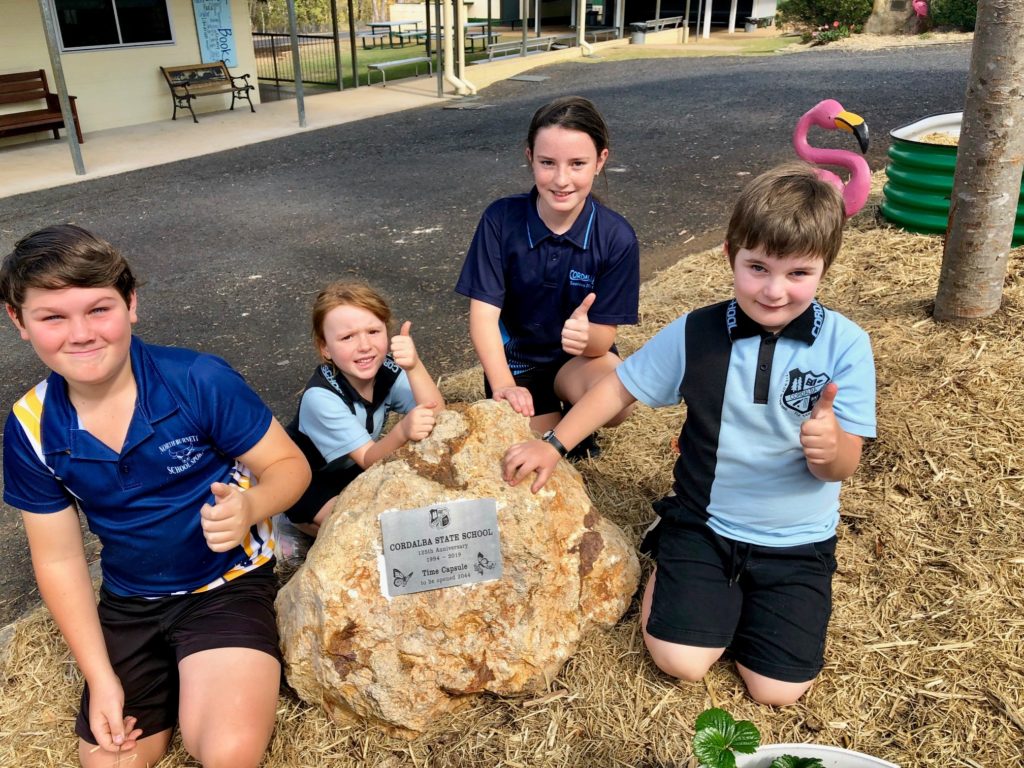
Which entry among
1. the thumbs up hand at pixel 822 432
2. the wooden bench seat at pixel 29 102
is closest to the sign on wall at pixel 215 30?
the wooden bench seat at pixel 29 102

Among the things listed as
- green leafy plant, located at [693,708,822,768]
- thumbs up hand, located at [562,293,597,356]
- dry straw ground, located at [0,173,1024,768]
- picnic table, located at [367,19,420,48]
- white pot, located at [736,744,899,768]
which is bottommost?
dry straw ground, located at [0,173,1024,768]

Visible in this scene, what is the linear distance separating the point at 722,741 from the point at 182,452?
5.13ft

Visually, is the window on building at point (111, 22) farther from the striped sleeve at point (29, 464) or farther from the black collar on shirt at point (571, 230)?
the striped sleeve at point (29, 464)

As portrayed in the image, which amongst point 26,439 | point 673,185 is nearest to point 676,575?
point 26,439

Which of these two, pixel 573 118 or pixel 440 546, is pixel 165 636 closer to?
pixel 440 546

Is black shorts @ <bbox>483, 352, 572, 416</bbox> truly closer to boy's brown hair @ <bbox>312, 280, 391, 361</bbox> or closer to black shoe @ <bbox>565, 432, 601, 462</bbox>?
black shoe @ <bbox>565, 432, 601, 462</bbox>

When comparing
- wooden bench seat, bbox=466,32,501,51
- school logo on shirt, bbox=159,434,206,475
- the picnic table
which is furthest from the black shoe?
the picnic table

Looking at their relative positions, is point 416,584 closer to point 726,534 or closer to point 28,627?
point 726,534

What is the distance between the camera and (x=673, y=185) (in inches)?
317

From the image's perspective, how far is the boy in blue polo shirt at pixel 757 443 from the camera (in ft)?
7.19

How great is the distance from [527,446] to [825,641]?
3.54 feet

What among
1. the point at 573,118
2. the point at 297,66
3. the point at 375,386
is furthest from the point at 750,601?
the point at 297,66

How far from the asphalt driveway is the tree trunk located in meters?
2.48

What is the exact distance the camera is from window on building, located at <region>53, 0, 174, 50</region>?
11617mm
